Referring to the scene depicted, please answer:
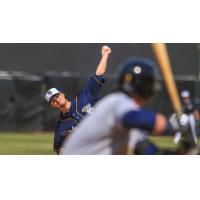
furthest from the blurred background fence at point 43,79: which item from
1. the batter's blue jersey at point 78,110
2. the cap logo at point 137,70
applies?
the cap logo at point 137,70

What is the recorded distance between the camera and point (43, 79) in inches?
571

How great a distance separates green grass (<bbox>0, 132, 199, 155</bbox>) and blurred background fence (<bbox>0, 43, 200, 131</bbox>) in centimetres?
17

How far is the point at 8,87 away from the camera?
1444cm

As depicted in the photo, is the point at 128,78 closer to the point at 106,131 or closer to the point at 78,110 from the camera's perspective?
the point at 106,131

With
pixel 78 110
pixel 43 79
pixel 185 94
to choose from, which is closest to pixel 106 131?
pixel 78 110

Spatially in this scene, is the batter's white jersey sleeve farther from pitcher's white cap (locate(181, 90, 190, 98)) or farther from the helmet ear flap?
pitcher's white cap (locate(181, 90, 190, 98))

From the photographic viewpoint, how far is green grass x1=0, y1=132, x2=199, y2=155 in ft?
36.6
